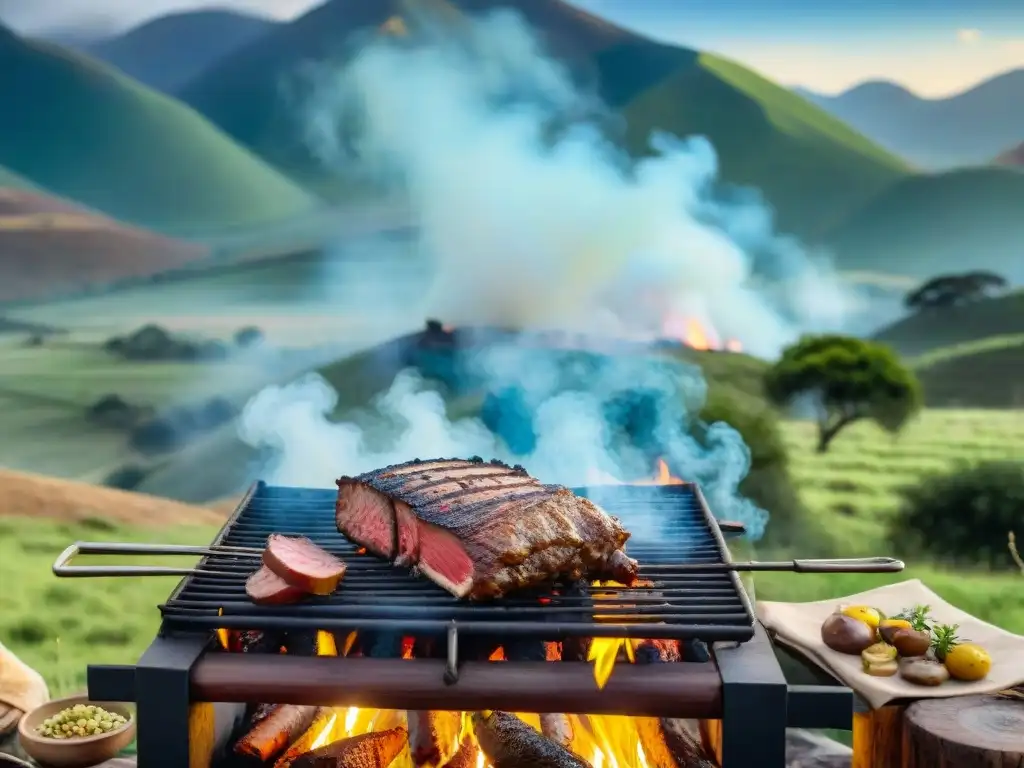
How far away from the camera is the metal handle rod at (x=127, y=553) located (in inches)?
145

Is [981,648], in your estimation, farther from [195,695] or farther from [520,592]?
[195,695]

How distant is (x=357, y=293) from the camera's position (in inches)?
338

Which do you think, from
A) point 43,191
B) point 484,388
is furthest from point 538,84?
point 43,191

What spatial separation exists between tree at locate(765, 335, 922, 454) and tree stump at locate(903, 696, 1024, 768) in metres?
3.87

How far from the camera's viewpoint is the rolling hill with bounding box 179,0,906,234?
28.3ft

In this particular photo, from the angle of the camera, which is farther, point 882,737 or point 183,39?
point 183,39

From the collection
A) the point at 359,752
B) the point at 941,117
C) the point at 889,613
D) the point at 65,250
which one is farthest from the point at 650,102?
the point at 359,752

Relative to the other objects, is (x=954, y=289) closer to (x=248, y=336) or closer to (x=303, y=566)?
(x=248, y=336)

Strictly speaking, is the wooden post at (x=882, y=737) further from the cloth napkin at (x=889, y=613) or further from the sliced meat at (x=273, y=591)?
the sliced meat at (x=273, y=591)

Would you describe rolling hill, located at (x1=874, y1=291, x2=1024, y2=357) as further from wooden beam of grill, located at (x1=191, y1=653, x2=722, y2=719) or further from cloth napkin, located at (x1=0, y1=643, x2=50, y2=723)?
cloth napkin, located at (x1=0, y1=643, x2=50, y2=723)

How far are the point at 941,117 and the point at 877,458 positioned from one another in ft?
9.70

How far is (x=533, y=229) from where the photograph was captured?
8242 millimetres

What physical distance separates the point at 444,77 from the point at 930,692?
584cm

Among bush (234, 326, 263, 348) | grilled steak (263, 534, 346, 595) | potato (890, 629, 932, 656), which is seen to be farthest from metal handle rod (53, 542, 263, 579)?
bush (234, 326, 263, 348)
